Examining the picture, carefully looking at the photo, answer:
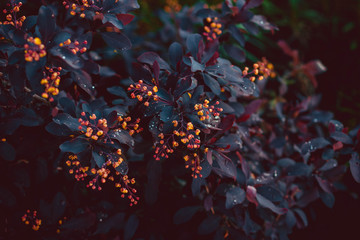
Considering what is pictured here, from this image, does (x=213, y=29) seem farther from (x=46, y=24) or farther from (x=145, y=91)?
(x=46, y=24)

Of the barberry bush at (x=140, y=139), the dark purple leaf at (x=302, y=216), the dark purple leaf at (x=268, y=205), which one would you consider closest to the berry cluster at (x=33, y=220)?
the barberry bush at (x=140, y=139)

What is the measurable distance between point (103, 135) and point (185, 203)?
2.32ft

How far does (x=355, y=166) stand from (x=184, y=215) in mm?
909

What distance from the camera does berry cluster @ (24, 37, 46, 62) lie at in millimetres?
964

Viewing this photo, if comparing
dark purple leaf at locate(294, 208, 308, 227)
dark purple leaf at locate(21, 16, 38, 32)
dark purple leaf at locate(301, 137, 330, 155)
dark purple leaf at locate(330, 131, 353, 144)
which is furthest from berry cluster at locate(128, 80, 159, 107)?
dark purple leaf at locate(294, 208, 308, 227)

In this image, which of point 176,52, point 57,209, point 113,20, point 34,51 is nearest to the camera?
point 34,51

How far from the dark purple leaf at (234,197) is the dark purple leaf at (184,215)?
24cm

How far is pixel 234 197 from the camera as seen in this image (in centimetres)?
140

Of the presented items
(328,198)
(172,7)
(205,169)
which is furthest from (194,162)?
(172,7)

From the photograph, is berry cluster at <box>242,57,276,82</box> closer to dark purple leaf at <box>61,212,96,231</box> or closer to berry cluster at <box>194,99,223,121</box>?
Result: berry cluster at <box>194,99,223,121</box>

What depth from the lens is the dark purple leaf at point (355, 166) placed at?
58.8 inches

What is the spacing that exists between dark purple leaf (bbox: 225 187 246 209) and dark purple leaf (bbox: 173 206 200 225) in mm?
237

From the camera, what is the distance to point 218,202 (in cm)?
154

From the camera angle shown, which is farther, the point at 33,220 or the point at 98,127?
the point at 33,220
